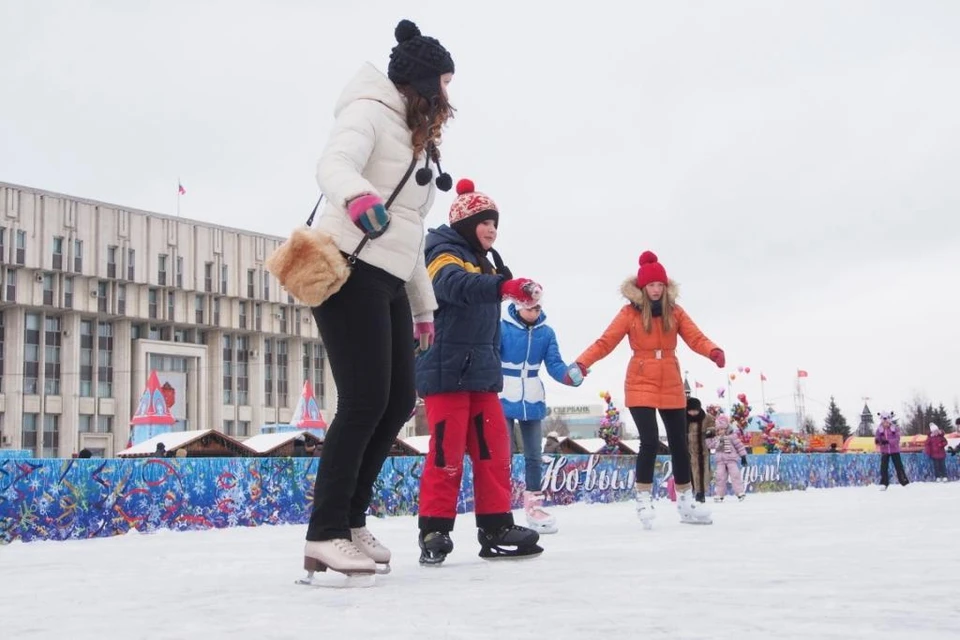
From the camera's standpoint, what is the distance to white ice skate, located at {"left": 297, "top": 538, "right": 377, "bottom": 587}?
2818mm

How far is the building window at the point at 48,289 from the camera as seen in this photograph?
47.2 m

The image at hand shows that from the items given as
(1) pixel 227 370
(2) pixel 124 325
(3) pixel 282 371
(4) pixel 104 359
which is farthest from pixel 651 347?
(3) pixel 282 371

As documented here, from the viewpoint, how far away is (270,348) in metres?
60.1

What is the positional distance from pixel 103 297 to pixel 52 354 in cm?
390

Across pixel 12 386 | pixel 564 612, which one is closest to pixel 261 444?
pixel 564 612

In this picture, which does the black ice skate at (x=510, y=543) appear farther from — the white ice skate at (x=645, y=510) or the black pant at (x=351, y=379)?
the white ice skate at (x=645, y=510)

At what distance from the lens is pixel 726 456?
1349 cm

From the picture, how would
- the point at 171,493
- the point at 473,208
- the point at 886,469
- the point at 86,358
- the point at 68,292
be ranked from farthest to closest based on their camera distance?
the point at 86,358
the point at 68,292
the point at 886,469
the point at 171,493
the point at 473,208

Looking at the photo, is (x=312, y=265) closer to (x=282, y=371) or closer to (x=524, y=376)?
(x=524, y=376)

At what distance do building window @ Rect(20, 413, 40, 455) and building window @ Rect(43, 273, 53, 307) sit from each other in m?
5.60

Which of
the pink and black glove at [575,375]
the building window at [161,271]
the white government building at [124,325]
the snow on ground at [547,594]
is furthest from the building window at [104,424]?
the pink and black glove at [575,375]

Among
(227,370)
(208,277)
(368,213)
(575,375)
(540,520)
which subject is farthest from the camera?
(227,370)

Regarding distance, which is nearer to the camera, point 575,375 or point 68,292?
point 575,375

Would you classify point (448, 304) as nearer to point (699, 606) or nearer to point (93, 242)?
point (699, 606)
